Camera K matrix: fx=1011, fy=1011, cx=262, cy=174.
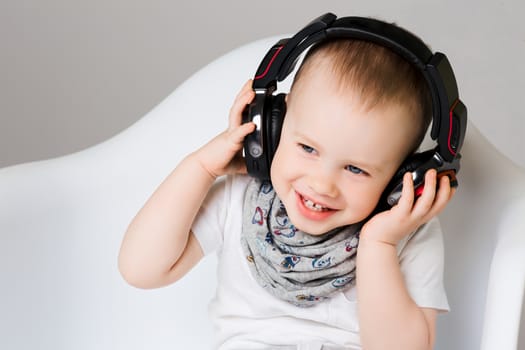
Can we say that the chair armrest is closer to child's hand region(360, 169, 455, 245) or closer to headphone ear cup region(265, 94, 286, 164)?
child's hand region(360, 169, 455, 245)

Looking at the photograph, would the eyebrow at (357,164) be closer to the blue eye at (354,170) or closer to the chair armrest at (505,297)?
the blue eye at (354,170)

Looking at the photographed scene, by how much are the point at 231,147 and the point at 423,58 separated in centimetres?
29

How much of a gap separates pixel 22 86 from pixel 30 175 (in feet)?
3.76

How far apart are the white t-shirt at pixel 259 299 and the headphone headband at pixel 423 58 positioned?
0.17 metres

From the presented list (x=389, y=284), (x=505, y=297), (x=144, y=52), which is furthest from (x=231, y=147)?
(x=144, y=52)

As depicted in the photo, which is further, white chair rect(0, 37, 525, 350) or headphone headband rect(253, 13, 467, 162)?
white chair rect(0, 37, 525, 350)

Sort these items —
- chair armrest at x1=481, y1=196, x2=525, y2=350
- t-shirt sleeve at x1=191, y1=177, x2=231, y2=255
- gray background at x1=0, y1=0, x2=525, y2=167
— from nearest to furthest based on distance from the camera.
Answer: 1. chair armrest at x1=481, y1=196, x2=525, y2=350
2. t-shirt sleeve at x1=191, y1=177, x2=231, y2=255
3. gray background at x1=0, y1=0, x2=525, y2=167

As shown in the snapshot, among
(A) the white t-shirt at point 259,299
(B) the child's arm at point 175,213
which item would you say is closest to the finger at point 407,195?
(A) the white t-shirt at point 259,299

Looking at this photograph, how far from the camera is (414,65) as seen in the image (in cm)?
116

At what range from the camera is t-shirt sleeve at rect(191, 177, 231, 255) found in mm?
1364

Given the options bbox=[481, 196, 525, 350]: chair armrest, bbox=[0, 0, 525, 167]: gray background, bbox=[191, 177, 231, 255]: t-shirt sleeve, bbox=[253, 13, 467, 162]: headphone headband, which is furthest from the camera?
bbox=[0, 0, 525, 167]: gray background

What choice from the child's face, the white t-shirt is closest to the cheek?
the child's face

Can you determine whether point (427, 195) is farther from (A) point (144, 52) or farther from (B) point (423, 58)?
(A) point (144, 52)

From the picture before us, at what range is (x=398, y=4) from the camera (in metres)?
2.70
